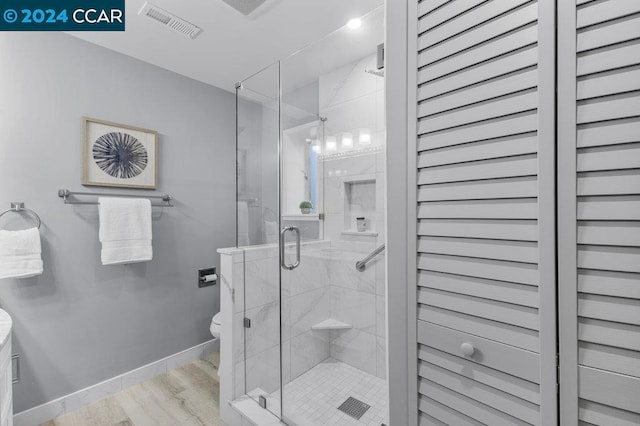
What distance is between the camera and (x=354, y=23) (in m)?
1.75

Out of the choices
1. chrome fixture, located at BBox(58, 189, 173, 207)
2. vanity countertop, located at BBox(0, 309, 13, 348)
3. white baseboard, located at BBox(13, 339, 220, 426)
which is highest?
chrome fixture, located at BBox(58, 189, 173, 207)

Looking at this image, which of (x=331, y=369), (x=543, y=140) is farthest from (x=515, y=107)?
(x=331, y=369)

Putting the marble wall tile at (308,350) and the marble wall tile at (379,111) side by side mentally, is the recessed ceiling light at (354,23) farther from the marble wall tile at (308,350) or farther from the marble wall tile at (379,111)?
the marble wall tile at (308,350)

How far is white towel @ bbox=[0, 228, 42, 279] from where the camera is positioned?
5.19ft

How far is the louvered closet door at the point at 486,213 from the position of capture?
1.87 ft

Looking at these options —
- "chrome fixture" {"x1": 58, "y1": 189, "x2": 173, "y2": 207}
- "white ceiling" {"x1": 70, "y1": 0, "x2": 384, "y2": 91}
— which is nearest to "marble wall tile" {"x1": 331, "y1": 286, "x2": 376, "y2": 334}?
"chrome fixture" {"x1": 58, "y1": 189, "x2": 173, "y2": 207}

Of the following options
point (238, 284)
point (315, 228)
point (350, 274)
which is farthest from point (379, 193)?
point (238, 284)

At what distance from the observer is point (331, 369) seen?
214 cm

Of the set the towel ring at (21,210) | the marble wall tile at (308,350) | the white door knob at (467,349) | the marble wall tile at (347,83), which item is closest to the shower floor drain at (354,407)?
the marble wall tile at (308,350)

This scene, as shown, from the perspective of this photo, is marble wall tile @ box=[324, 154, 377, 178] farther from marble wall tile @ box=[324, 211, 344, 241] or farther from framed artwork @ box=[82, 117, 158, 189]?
framed artwork @ box=[82, 117, 158, 189]

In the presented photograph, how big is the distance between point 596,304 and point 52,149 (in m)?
2.64

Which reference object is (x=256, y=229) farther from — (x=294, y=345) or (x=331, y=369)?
(x=331, y=369)

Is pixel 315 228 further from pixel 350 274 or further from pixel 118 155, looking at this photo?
A: pixel 118 155

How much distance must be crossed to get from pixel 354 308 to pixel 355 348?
0.30 metres
